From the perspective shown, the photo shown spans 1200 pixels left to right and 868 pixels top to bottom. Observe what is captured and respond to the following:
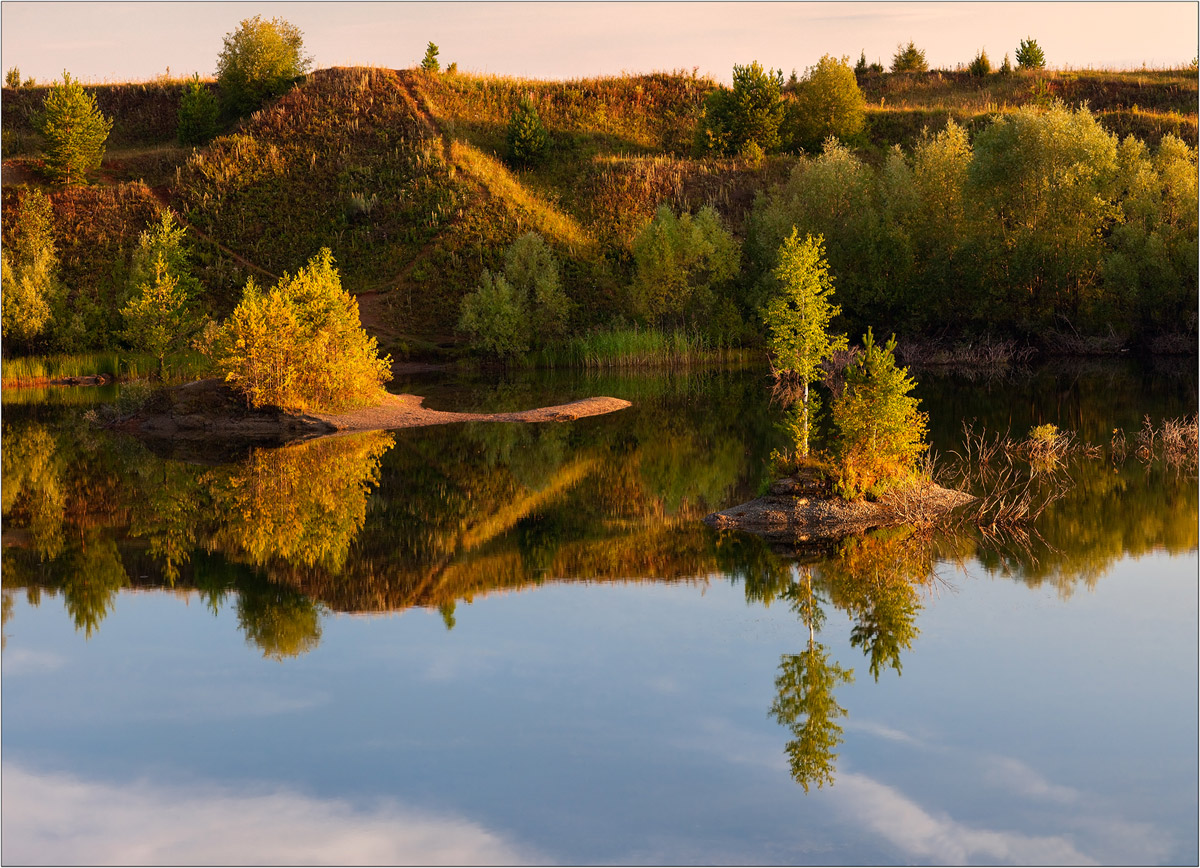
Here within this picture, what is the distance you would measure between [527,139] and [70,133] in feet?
85.7

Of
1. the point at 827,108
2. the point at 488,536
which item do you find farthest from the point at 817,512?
the point at 827,108

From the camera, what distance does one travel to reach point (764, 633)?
14.7 meters

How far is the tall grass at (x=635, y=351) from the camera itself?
183 feet

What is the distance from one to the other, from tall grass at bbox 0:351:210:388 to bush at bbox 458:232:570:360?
13147mm

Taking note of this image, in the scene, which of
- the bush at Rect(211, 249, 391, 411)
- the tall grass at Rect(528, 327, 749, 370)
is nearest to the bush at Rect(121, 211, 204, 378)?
the bush at Rect(211, 249, 391, 411)

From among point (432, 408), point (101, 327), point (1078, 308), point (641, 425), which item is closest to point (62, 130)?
point (101, 327)

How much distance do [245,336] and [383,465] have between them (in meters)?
8.36

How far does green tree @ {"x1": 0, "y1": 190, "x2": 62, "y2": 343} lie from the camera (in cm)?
5009

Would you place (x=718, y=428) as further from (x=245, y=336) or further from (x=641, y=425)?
(x=245, y=336)

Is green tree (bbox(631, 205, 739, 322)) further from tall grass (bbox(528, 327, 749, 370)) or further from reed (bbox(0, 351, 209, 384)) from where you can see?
reed (bbox(0, 351, 209, 384))

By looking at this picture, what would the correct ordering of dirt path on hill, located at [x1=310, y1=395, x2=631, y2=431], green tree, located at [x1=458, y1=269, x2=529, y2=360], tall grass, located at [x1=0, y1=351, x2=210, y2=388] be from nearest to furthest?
dirt path on hill, located at [x1=310, y1=395, x2=631, y2=431] < tall grass, located at [x1=0, y1=351, x2=210, y2=388] < green tree, located at [x1=458, y1=269, x2=529, y2=360]

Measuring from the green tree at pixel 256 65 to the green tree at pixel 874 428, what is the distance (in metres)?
65.4

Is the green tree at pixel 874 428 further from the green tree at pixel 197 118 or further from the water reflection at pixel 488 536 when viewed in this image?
the green tree at pixel 197 118

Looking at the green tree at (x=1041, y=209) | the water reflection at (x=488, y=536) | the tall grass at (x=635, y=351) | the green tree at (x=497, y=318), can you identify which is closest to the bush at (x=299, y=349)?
the water reflection at (x=488, y=536)
